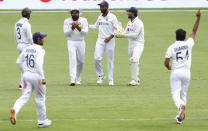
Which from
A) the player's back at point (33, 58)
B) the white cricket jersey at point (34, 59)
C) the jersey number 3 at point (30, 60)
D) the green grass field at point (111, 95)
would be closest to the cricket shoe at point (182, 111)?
the green grass field at point (111, 95)

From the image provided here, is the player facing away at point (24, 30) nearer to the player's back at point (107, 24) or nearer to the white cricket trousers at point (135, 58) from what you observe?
the player's back at point (107, 24)

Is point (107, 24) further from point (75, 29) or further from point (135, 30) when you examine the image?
point (75, 29)

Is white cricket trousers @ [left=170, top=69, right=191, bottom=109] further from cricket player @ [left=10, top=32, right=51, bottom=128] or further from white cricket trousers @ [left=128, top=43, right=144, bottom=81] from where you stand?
white cricket trousers @ [left=128, top=43, right=144, bottom=81]

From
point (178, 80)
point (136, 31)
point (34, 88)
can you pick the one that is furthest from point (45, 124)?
point (136, 31)

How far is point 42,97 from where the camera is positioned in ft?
40.4

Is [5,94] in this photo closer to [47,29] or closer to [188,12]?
[47,29]

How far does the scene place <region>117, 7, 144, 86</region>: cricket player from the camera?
1831 centimetres

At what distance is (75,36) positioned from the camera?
1838 centimetres

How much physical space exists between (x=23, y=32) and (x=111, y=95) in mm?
3248

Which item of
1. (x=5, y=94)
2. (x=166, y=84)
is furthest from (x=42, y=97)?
(x=166, y=84)

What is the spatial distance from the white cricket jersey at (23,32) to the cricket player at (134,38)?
3027mm

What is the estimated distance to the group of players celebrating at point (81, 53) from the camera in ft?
40.1

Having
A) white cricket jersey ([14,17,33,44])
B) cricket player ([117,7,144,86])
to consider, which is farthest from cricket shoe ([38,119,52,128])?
cricket player ([117,7,144,86])

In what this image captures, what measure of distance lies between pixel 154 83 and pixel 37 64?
7712mm
